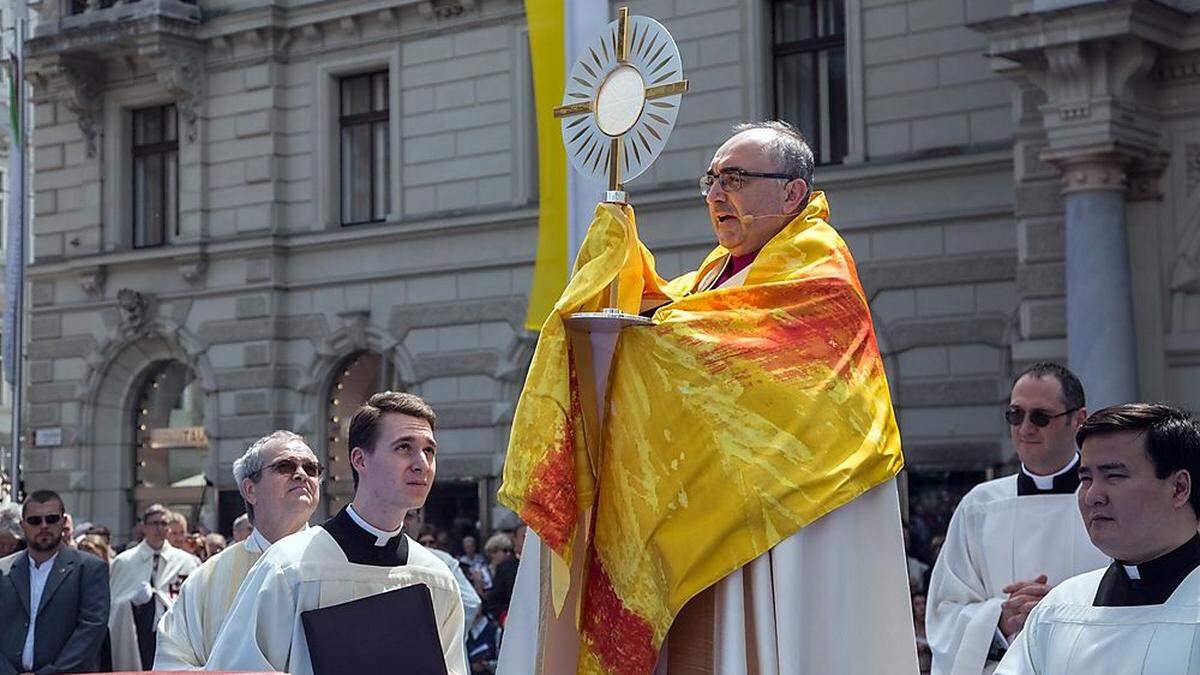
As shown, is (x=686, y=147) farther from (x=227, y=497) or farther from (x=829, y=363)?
(x=829, y=363)

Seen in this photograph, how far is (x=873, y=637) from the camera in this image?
4.85 meters

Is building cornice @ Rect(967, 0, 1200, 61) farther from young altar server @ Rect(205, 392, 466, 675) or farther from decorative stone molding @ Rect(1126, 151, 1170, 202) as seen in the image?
young altar server @ Rect(205, 392, 466, 675)

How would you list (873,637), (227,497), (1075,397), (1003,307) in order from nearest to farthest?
(873,637), (1075,397), (1003,307), (227,497)

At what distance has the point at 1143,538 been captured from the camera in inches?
167

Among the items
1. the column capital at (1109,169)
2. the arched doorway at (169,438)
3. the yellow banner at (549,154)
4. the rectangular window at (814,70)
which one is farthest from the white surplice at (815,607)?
the arched doorway at (169,438)

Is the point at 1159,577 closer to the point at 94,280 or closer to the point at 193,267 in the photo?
the point at 193,267

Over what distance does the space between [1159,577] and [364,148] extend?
20880 millimetres

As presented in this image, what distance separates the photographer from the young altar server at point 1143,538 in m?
4.24

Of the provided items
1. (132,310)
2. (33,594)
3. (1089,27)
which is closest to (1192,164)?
(1089,27)

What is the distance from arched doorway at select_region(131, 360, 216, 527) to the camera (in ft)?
85.0

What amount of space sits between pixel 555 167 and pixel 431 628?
4496 millimetres

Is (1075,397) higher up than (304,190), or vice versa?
(304,190)

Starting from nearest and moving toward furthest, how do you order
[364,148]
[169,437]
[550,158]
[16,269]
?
[550,158] < [16,269] < [364,148] < [169,437]

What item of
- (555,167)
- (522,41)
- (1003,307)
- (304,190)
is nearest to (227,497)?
(304,190)
